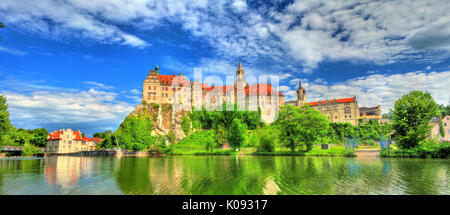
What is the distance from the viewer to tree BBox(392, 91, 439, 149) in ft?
112

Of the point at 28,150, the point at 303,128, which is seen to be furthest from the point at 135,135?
the point at 303,128

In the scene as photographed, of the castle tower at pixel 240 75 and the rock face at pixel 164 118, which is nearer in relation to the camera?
the rock face at pixel 164 118

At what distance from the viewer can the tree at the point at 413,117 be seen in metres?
34.2

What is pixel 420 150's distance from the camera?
33.3 metres

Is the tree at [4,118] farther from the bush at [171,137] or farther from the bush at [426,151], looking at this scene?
the bush at [426,151]

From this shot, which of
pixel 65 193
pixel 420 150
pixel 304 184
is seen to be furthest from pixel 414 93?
pixel 65 193

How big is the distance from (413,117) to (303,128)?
52.9 feet

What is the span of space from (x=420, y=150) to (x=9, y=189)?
4461 cm

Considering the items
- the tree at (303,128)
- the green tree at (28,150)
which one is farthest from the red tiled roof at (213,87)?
the tree at (303,128)

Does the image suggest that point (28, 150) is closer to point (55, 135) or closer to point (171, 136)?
point (55, 135)

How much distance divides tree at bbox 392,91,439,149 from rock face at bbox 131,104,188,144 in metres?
55.2

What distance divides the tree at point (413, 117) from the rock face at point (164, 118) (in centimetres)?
5520

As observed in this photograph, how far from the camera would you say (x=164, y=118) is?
257ft
